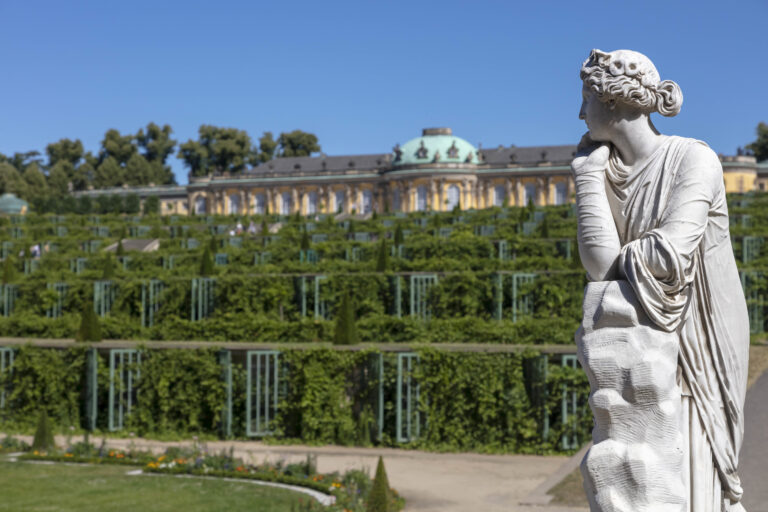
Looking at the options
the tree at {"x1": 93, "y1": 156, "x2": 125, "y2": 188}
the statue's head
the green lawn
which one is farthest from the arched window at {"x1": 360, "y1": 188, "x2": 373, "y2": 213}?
the statue's head

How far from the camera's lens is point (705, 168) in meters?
3.58

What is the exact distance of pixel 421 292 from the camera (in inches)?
748

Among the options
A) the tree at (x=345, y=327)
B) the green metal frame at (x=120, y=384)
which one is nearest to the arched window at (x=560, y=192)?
the tree at (x=345, y=327)

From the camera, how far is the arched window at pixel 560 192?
80812 millimetres

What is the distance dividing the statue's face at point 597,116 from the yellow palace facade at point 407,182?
241 ft

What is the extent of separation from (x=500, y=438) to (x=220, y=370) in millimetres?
4205

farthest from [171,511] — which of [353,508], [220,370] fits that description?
[220,370]

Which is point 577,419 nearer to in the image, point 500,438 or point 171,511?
point 500,438

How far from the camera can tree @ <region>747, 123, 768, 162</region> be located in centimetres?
8694

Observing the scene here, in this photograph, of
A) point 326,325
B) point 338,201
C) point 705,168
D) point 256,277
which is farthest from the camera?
point 338,201

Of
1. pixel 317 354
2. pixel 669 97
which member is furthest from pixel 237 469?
pixel 669 97

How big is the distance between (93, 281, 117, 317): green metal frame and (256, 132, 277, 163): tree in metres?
77.4

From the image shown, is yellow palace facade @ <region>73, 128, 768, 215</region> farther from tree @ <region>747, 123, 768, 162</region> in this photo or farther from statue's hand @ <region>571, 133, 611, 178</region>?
statue's hand @ <region>571, 133, 611, 178</region>

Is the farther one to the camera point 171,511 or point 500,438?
point 500,438
